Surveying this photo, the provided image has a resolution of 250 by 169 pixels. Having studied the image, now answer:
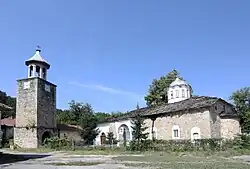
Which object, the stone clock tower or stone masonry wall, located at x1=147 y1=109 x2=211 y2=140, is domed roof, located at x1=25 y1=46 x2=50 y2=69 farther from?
stone masonry wall, located at x1=147 y1=109 x2=211 y2=140

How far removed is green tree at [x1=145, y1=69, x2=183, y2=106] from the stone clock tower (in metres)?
25.2

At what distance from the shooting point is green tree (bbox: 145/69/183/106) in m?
63.7

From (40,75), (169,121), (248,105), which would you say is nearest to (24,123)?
(40,75)

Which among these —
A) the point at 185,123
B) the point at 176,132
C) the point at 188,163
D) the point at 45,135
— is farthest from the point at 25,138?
the point at 188,163

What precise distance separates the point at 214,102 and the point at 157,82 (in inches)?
1134

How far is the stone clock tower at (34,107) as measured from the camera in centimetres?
4203

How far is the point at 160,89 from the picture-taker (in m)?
64.8

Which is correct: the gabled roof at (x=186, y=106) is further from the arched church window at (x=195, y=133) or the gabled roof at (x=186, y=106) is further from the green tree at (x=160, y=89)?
the green tree at (x=160, y=89)

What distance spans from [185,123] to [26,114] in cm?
2172

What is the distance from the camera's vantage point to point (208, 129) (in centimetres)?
3650

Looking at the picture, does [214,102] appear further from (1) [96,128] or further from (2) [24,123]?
(2) [24,123]

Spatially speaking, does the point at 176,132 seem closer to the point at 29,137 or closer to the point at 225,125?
the point at 225,125

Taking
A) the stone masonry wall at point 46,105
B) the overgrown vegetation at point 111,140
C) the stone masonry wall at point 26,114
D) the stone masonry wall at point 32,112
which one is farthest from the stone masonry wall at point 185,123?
the stone masonry wall at point 26,114

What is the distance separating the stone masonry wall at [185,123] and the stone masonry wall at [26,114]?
16175mm
